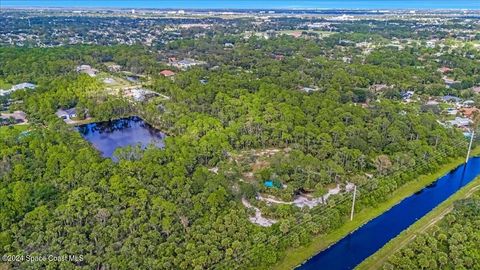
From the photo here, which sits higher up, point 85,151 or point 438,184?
point 85,151

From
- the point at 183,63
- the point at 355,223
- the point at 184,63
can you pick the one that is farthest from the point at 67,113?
the point at 355,223

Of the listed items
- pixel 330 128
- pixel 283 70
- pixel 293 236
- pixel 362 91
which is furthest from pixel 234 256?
pixel 283 70

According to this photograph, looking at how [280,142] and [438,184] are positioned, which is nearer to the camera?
[438,184]

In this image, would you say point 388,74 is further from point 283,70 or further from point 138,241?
point 138,241

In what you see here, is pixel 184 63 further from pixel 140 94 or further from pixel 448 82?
pixel 448 82

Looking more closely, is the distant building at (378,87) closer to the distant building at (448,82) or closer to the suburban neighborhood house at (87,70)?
the distant building at (448,82)

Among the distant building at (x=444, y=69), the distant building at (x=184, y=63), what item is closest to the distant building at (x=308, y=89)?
the distant building at (x=184, y=63)
